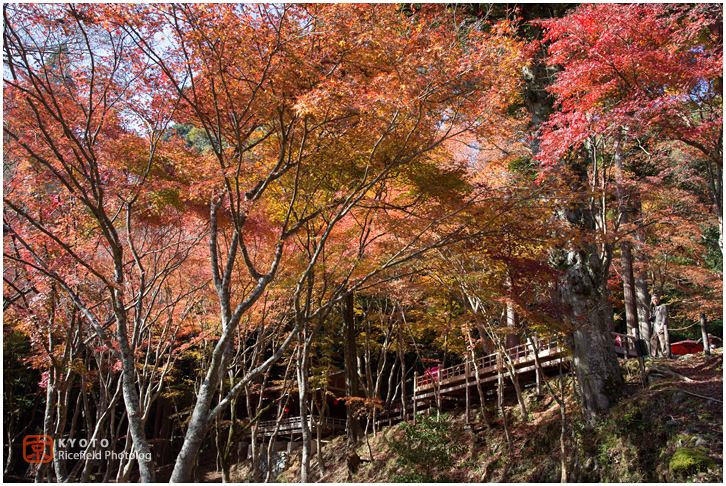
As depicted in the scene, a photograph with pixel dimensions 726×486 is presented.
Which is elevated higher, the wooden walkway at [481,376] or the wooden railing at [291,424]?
the wooden walkway at [481,376]

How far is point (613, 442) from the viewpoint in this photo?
7.18 metres

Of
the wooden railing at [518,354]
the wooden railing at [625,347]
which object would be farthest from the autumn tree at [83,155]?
the wooden railing at [625,347]

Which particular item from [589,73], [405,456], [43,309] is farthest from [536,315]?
[43,309]

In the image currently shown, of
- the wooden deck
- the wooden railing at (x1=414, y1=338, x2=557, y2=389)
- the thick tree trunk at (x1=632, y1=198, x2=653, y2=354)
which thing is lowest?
the wooden deck

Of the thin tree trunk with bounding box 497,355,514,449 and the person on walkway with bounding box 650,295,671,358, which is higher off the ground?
the person on walkway with bounding box 650,295,671,358

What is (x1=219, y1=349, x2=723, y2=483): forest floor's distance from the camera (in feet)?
20.0

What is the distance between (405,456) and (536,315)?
11.4 feet

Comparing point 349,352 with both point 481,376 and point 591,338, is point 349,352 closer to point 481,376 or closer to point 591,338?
point 481,376

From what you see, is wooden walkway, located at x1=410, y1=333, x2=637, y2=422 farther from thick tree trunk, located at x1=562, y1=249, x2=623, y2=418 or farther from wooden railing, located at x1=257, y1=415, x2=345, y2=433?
wooden railing, located at x1=257, y1=415, x2=345, y2=433

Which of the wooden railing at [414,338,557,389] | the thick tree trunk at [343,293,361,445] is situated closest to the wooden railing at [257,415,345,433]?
the wooden railing at [414,338,557,389]

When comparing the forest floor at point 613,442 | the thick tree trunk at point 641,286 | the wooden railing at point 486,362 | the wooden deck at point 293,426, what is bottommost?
the wooden deck at point 293,426

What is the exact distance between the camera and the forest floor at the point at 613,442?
610 centimetres

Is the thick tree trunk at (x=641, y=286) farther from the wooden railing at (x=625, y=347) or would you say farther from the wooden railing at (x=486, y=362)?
the wooden railing at (x=486, y=362)

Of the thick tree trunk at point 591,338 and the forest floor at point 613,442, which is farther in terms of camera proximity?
the thick tree trunk at point 591,338
